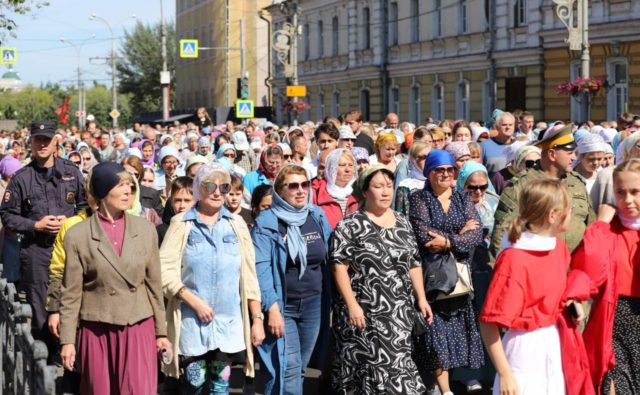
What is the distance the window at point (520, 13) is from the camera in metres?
38.2

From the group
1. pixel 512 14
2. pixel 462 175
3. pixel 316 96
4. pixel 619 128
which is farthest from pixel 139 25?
pixel 462 175

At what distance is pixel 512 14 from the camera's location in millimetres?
38719

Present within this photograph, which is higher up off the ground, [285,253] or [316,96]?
[316,96]

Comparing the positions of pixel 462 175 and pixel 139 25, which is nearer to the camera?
pixel 462 175

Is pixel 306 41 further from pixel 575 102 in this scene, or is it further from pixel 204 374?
pixel 204 374

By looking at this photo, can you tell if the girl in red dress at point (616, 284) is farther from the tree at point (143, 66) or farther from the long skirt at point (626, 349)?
the tree at point (143, 66)

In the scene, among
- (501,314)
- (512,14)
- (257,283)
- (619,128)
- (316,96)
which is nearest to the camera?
(501,314)

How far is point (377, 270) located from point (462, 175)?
1878 millimetres

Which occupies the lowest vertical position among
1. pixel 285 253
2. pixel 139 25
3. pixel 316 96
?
pixel 285 253

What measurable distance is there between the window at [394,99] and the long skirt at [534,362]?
43.2m


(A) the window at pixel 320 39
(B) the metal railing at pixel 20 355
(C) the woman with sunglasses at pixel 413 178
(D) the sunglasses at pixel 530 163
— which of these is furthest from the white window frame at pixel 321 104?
(B) the metal railing at pixel 20 355

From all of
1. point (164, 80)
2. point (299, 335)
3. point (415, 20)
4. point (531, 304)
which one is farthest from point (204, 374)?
point (164, 80)

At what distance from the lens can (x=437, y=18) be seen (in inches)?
1789

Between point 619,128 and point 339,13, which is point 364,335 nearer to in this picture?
point 619,128
